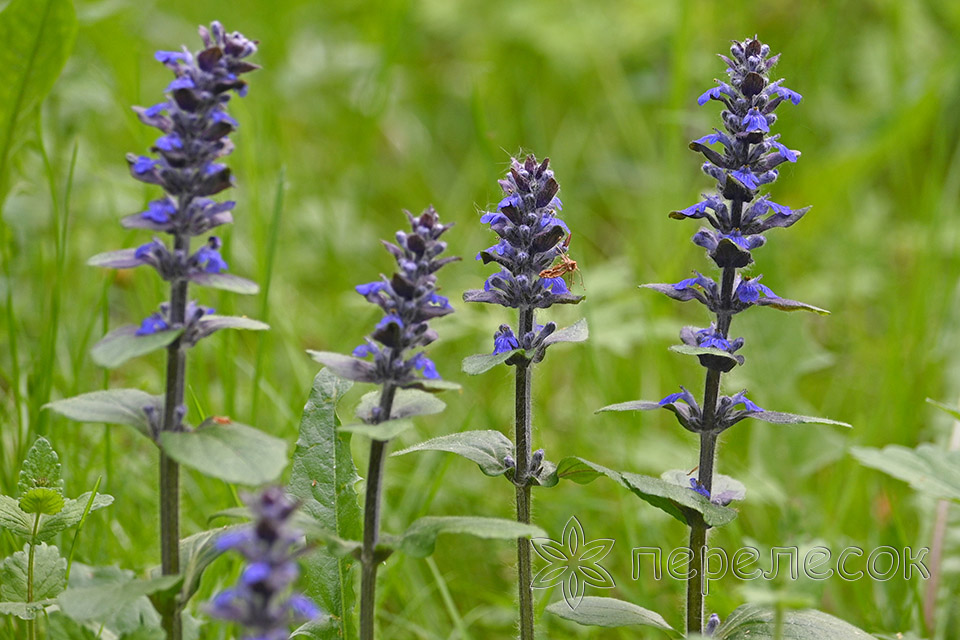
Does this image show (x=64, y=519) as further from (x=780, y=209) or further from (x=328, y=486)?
(x=780, y=209)

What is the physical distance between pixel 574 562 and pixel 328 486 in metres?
1.26

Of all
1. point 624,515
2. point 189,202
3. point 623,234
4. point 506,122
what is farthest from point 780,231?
point 189,202

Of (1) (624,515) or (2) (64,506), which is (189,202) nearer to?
(2) (64,506)

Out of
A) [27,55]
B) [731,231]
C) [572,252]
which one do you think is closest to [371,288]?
[731,231]

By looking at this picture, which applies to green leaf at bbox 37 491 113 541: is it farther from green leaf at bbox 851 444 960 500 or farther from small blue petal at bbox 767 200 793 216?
green leaf at bbox 851 444 960 500

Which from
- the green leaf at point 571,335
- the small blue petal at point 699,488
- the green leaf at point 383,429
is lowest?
the small blue petal at point 699,488

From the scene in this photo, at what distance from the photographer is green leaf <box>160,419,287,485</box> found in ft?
6.44

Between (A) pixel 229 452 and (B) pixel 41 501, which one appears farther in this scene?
(B) pixel 41 501

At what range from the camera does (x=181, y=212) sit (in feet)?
7.25

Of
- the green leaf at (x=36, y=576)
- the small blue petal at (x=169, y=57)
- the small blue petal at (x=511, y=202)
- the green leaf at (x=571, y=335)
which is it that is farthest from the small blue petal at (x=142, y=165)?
the green leaf at (x=36, y=576)

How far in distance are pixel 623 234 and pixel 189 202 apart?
17.8 feet

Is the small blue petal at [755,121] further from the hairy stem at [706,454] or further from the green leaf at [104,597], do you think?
the green leaf at [104,597]

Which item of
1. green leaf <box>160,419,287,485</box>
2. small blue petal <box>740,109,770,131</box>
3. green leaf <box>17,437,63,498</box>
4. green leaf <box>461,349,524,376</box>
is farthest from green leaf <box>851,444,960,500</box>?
green leaf <box>17,437,63,498</box>

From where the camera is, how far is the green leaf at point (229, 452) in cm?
196
